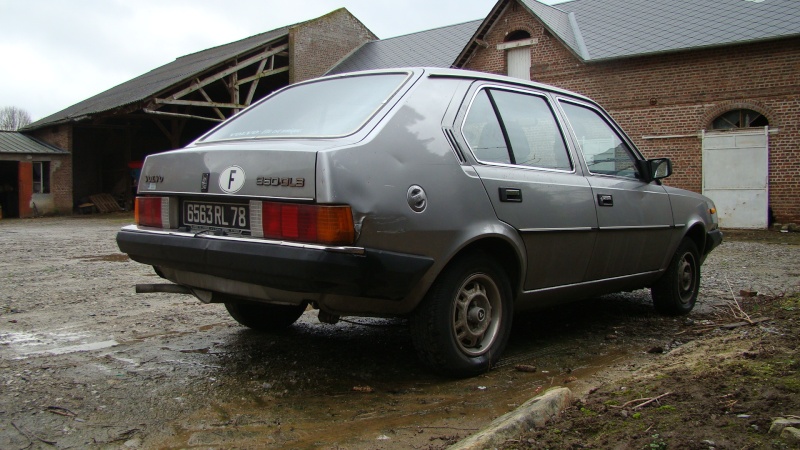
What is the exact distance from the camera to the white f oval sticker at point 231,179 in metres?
3.46

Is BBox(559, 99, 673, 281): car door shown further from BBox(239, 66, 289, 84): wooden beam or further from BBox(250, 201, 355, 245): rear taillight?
BBox(239, 66, 289, 84): wooden beam

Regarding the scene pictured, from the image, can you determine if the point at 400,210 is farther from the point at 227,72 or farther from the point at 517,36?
the point at 227,72

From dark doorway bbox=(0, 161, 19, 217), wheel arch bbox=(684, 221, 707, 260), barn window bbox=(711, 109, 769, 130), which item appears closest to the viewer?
wheel arch bbox=(684, 221, 707, 260)

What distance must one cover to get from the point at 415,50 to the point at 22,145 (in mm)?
16043

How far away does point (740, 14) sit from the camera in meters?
18.6

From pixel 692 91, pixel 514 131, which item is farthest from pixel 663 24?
pixel 514 131

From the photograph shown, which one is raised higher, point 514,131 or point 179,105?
point 179,105

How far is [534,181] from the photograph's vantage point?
413 cm

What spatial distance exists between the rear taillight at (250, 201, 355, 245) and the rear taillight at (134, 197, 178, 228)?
0.72m

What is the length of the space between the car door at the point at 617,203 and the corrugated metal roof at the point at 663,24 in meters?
14.3

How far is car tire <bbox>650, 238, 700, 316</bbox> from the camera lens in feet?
18.5

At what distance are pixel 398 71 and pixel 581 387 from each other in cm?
204

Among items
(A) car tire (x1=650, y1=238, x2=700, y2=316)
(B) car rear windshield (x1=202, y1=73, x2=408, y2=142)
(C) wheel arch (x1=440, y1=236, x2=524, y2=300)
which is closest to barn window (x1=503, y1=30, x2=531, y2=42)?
(A) car tire (x1=650, y1=238, x2=700, y2=316)

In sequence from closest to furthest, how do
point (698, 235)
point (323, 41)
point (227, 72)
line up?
point (698, 235) < point (227, 72) < point (323, 41)
